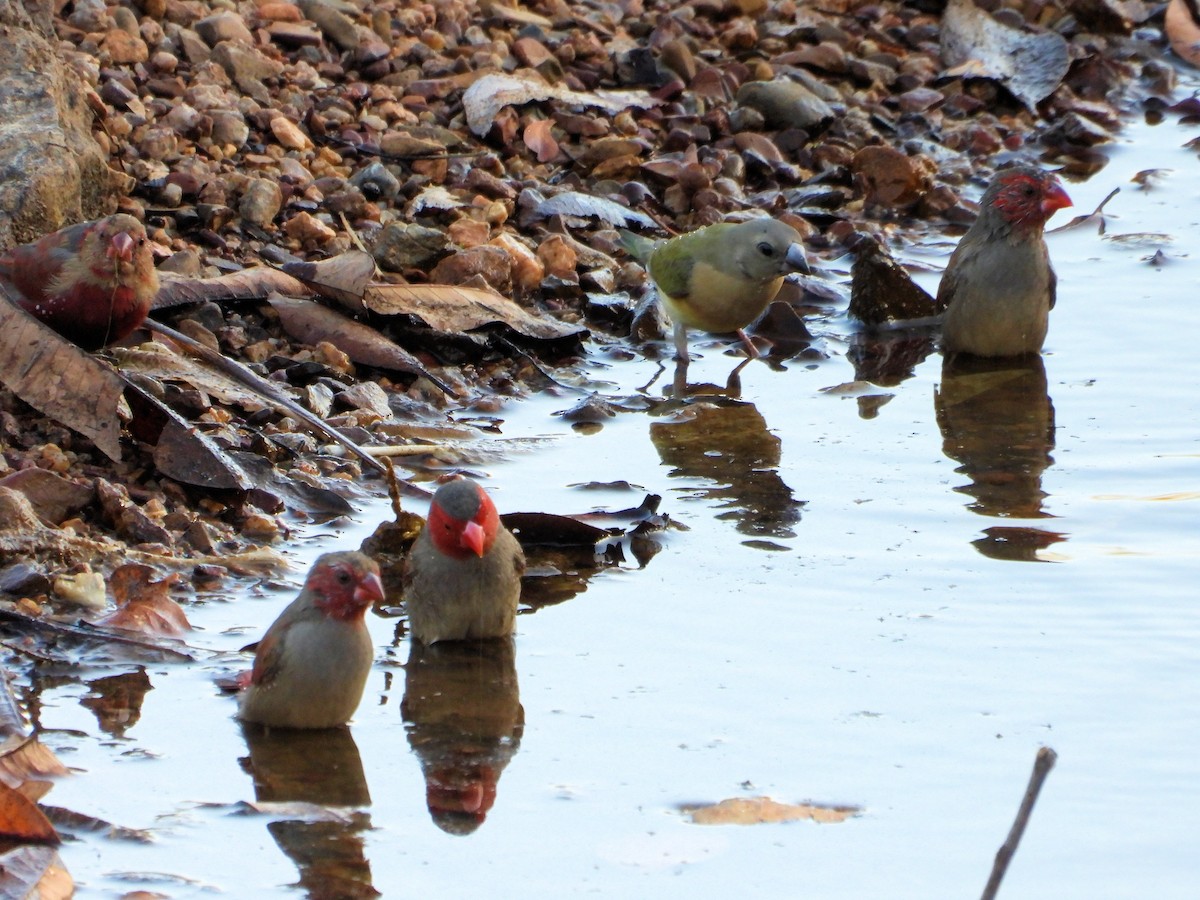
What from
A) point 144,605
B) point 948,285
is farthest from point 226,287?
point 948,285

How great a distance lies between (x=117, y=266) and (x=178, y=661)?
198cm

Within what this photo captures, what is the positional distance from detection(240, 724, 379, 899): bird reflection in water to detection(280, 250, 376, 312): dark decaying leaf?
3110 mm

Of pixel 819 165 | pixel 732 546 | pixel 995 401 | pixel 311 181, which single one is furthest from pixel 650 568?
pixel 819 165

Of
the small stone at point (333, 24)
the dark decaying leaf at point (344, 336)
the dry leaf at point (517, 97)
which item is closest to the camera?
the dark decaying leaf at point (344, 336)

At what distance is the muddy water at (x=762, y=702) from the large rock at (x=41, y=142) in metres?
1.92

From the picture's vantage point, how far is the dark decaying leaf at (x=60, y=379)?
578cm

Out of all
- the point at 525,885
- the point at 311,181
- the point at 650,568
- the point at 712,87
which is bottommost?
the point at 525,885

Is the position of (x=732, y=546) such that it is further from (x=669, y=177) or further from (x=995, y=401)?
(x=669, y=177)

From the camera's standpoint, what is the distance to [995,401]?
7.43m

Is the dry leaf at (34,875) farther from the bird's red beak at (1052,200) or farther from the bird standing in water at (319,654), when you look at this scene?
the bird's red beak at (1052,200)

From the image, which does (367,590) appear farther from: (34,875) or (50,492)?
(50,492)

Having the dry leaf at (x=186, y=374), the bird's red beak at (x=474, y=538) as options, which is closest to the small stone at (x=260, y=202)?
the dry leaf at (x=186, y=374)

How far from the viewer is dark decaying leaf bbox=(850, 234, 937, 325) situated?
8.36 m

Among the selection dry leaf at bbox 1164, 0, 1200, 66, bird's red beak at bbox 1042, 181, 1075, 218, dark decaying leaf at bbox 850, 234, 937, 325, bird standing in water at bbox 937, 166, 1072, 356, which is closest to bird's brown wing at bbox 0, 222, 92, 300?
dark decaying leaf at bbox 850, 234, 937, 325
